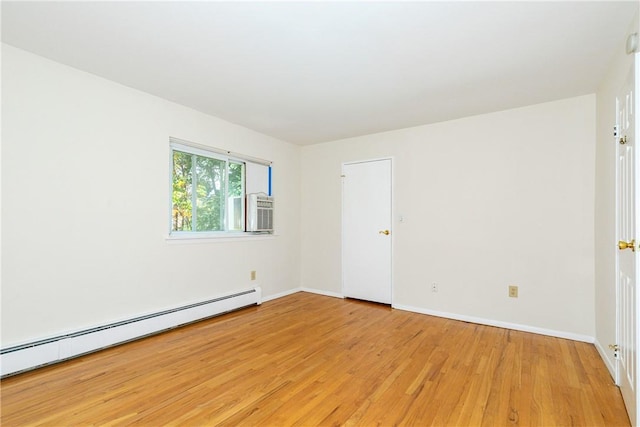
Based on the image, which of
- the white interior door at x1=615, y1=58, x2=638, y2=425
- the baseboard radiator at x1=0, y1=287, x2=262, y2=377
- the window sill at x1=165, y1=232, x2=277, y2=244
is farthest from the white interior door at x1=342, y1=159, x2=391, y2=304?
the white interior door at x1=615, y1=58, x2=638, y2=425

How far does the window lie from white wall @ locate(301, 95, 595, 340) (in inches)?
70.3

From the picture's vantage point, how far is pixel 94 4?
1.76 meters

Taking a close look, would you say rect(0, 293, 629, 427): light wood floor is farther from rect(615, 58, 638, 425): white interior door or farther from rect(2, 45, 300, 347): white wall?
rect(2, 45, 300, 347): white wall

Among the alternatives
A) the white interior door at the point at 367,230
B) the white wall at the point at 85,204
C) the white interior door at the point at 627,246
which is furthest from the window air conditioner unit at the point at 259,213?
the white interior door at the point at 627,246

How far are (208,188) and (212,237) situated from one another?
0.59m

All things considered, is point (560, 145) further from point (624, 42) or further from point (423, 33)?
point (423, 33)

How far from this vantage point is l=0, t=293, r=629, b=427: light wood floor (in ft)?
5.83

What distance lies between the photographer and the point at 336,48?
7.18 feet

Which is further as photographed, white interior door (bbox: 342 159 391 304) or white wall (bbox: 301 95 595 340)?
white interior door (bbox: 342 159 391 304)

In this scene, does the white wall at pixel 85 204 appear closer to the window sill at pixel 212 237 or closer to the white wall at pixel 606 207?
the window sill at pixel 212 237

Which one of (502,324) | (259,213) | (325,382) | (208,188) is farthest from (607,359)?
(208,188)

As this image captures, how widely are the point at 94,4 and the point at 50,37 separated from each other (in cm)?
64

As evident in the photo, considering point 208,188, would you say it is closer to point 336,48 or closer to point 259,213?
point 259,213

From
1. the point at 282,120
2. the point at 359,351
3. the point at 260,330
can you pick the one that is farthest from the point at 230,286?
the point at 282,120
